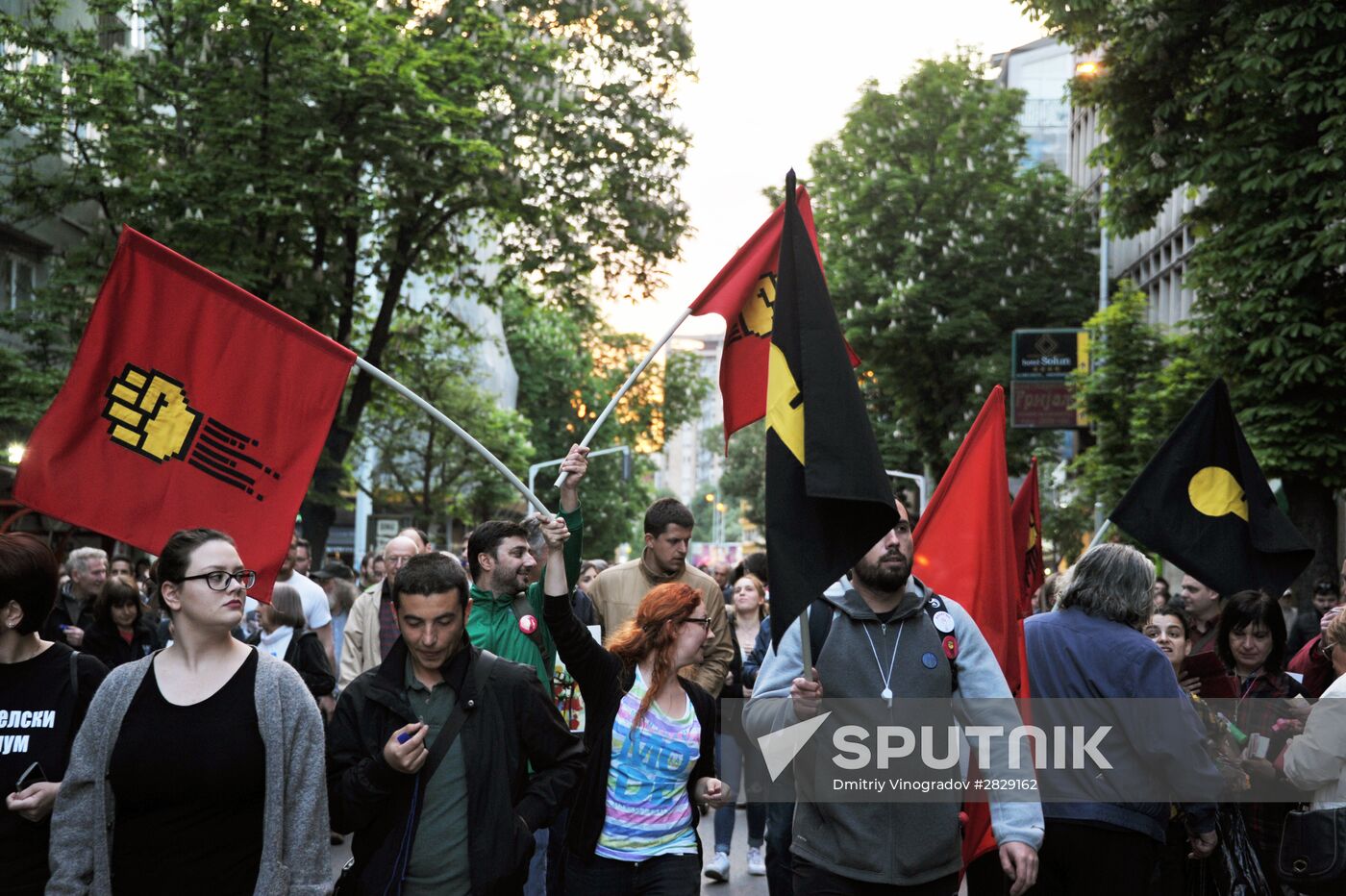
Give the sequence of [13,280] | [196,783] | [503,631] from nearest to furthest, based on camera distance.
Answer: [196,783], [503,631], [13,280]

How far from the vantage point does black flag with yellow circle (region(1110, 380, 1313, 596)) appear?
8609 mm

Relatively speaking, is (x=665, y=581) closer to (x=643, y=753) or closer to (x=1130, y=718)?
(x=643, y=753)

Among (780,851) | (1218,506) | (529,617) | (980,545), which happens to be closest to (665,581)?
(529,617)

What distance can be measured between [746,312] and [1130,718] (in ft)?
11.5

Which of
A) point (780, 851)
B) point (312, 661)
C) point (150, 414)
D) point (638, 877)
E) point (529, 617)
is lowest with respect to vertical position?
point (780, 851)

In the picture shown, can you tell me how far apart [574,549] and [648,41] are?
22668mm

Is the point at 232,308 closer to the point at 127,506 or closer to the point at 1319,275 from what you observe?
the point at 127,506

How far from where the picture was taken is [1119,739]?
6.12 meters

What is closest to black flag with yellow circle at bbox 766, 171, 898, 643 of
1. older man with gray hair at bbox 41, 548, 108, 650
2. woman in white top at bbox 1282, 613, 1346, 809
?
woman in white top at bbox 1282, 613, 1346, 809

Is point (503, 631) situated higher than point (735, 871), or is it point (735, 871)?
point (503, 631)

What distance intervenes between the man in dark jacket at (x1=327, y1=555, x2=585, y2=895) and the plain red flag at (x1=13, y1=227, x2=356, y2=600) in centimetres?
170

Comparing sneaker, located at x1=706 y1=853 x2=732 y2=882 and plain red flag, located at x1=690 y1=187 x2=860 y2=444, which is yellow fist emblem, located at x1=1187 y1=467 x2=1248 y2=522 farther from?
sneaker, located at x1=706 y1=853 x2=732 y2=882

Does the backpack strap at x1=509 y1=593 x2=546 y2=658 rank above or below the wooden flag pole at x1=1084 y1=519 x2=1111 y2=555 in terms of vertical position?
below

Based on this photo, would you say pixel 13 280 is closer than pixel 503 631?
No
